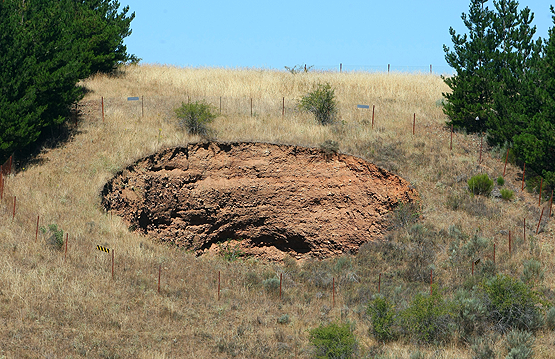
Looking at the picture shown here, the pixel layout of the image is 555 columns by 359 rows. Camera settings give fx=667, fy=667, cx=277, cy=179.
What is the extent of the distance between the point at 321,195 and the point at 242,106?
261 inches

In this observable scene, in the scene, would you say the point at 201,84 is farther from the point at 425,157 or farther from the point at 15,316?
the point at 15,316

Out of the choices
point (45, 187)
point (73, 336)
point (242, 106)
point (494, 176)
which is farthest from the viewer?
point (242, 106)

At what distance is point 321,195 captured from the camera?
2709 cm

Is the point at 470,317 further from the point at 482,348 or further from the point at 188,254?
the point at 188,254

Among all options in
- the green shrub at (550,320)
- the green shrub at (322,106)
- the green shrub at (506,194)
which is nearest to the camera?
the green shrub at (550,320)

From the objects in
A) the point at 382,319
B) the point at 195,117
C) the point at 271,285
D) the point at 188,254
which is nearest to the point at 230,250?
the point at 188,254

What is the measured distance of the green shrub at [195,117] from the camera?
90.2 ft

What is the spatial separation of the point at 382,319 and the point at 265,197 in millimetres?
10250

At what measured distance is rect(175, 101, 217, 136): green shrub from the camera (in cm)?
2748

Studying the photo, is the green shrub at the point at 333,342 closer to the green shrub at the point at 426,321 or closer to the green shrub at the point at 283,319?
the green shrub at the point at 283,319

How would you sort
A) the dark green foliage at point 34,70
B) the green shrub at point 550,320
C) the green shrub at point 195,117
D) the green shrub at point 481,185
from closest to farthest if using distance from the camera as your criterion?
the green shrub at point 550,320
the dark green foliage at point 34,70
the green shrub at point 481,185
the green shrub at point 195,117

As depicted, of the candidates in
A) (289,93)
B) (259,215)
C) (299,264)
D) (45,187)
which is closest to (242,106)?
(289,93)

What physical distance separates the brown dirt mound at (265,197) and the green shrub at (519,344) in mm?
8573

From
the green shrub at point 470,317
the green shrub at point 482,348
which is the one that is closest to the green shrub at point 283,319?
the green shrub at point 470,317
